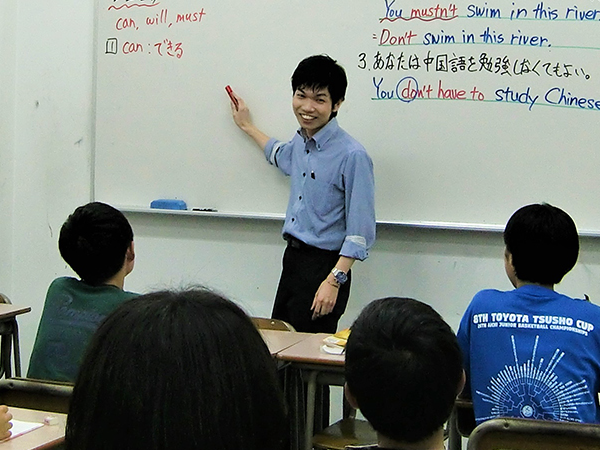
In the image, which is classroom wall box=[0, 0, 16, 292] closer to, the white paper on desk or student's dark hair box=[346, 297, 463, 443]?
the white paper on desk

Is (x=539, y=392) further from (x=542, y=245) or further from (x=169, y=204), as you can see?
(x=169, y=204)

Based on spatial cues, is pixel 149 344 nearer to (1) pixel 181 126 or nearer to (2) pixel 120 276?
(2) pixel 120 276

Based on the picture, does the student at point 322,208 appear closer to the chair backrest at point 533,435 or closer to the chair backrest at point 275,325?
the chair backrest at point 275,325

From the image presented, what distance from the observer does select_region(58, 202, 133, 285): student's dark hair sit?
231 centimetres

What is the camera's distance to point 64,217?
407cm

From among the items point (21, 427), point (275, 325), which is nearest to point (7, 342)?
point (275, 325)

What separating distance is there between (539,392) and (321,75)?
5.51 ft

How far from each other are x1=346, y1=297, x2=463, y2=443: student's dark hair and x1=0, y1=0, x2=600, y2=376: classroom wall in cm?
200

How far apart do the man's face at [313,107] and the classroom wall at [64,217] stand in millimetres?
584

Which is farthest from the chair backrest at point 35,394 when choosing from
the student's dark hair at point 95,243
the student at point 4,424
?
the student's dark hair at point 95,243

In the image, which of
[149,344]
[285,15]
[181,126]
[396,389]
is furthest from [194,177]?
[149,344]

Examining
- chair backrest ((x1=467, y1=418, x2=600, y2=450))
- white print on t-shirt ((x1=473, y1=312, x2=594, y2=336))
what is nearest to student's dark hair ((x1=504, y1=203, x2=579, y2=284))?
white print on t-shirt ((x1=473, y1=312, x2=594, y2=336))

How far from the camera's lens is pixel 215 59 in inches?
146

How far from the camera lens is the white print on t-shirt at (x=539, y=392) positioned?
1.98 meters
